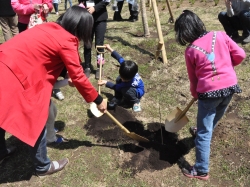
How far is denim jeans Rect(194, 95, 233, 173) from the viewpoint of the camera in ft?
7.45

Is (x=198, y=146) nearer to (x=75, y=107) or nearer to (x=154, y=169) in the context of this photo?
(x=154, y=169)

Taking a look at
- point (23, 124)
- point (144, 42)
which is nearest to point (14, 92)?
point (23, 124)

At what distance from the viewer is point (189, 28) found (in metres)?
2.13

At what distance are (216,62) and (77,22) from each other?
112cm

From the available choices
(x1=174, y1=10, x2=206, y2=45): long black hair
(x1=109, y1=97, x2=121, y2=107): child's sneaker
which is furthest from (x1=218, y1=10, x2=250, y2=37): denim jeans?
(x1=174, y1=10, x2=206, y2=45): long black hair

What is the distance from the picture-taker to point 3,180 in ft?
8.68

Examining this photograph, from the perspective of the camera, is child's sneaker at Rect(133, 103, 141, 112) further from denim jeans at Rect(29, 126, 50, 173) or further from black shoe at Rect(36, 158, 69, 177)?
denim jeans at Rect(29, 126, 50, 173)

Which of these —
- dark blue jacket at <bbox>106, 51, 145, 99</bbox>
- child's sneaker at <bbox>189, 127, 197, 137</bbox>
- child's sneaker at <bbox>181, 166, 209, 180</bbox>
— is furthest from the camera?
dark blue jacket at <bbox>106, 51, 145, 99</bbox>

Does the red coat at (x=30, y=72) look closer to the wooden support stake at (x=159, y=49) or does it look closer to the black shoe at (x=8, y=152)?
the black shoe at (x=8, y=152)

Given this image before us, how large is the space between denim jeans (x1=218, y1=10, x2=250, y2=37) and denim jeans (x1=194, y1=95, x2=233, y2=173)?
3176mm

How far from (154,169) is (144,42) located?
11.3 ft

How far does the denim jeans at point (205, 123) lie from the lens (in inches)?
89.4

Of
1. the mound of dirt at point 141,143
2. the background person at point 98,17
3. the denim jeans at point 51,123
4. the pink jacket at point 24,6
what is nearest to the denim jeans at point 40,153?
the denim jeans at point 51,123

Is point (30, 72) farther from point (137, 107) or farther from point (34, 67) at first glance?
point (137, 107)
